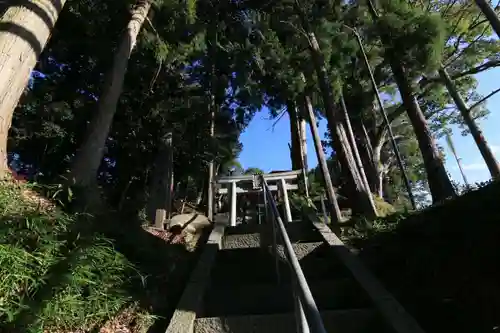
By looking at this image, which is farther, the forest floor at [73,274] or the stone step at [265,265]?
the stone step at [265,265]

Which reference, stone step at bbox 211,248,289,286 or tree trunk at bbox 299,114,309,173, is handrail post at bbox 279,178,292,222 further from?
stone step at bbox 211,248,289,286

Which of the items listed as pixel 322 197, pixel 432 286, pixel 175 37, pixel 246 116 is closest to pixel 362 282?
pixel 432 286

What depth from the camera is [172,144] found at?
35.3 feet

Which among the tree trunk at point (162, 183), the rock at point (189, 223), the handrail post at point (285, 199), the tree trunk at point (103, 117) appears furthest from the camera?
the tree trunk at point (162, 183)

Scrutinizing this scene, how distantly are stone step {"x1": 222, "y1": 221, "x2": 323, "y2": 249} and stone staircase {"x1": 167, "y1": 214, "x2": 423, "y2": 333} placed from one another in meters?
0.23

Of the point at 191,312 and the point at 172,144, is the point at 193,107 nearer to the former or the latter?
the point at 172,144

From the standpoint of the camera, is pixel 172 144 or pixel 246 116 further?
pixel 246 116

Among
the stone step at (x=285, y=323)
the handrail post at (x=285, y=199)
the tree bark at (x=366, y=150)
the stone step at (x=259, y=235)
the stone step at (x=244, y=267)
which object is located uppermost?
the tree bark at (x=366, y=150)

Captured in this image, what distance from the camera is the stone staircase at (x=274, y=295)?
8.75ft

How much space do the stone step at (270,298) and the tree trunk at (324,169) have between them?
2.32m

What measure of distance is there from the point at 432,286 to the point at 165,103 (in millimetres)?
8849

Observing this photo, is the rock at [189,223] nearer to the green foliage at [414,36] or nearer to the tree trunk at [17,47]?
the tree trunk at [17,47]

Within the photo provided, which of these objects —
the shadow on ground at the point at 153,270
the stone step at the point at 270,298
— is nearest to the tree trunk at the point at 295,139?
the shadow on ground at the point at 153,270

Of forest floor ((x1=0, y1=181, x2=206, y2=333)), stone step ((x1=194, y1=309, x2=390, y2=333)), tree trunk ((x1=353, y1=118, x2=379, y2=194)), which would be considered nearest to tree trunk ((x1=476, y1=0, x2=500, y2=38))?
stone step ((x1=194, y1=309, x2=390, y2=333))
